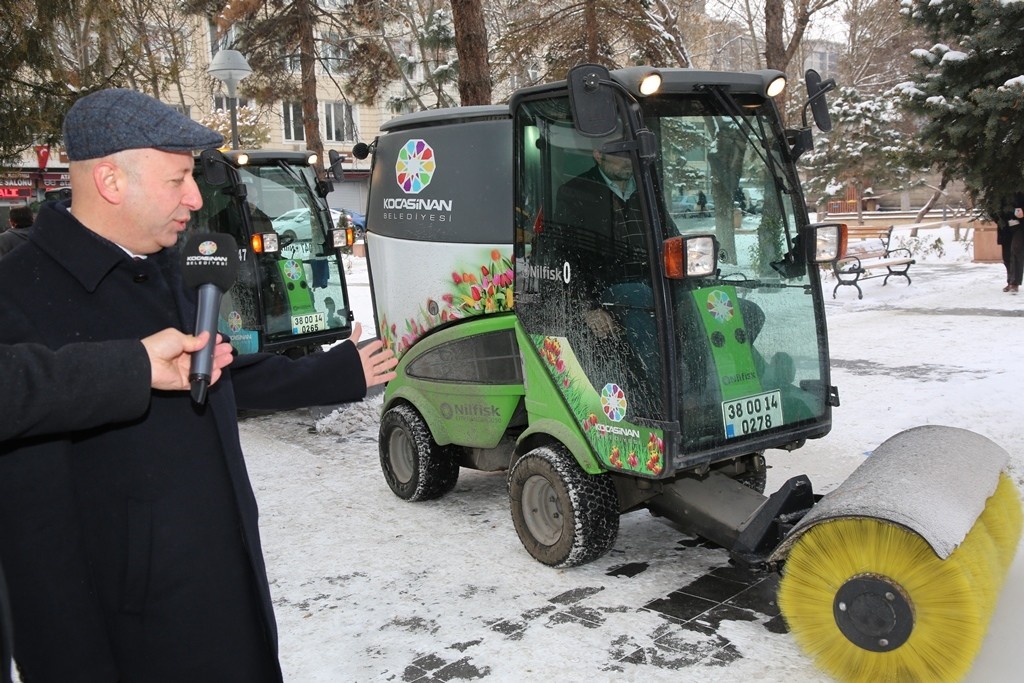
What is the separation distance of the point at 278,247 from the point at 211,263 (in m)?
7.29

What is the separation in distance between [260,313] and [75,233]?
7.17m

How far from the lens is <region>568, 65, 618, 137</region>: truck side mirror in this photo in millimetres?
3764

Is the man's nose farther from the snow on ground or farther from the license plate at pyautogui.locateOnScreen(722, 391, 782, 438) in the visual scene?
the license plate at pyautogui.locateOnScreen(722, 391, 782, 438)

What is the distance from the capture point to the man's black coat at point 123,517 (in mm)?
1740

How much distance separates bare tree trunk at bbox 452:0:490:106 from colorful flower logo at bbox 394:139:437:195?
3637 mm

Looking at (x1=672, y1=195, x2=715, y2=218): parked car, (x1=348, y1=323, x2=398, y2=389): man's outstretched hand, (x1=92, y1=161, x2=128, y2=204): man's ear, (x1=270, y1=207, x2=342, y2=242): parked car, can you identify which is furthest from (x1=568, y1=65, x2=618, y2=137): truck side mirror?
(x1=270, y1=207, x2=342, y2=242): parked car

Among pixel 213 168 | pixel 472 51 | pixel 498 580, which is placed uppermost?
pixel 472 51

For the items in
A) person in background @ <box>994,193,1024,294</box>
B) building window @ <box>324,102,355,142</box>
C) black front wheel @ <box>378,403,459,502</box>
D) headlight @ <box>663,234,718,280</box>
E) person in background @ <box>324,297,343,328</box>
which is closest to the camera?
headlight @ <box>663,234,718,280</box>

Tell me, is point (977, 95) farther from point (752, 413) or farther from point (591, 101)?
point (591, 101)

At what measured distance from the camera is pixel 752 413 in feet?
13.8

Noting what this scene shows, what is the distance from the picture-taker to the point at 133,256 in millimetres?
1898

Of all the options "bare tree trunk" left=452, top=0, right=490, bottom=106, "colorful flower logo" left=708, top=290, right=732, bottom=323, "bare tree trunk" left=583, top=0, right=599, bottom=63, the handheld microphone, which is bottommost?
"colorful flower logo" left=708, top=290, right=732, bottom=323

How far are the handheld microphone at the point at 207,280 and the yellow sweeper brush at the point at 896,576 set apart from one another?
7.56ft

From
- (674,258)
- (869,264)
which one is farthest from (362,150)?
(869,264)
